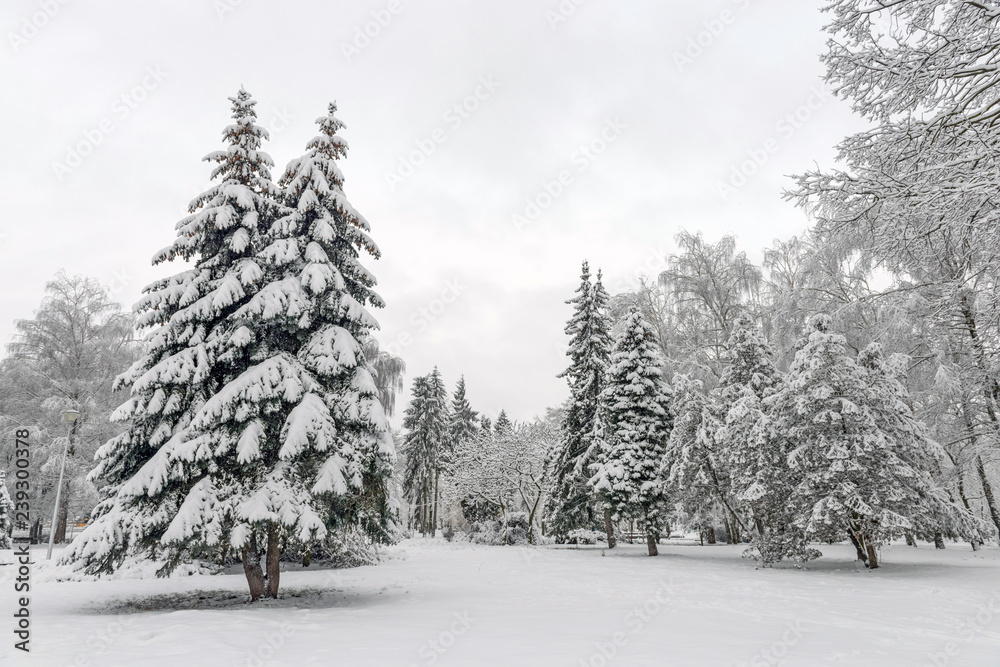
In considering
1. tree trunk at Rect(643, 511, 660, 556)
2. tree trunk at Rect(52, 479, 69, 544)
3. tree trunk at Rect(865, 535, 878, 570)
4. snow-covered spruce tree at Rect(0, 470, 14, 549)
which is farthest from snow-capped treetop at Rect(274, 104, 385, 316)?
tree trunk at Rect(52, 479, 69, 544)

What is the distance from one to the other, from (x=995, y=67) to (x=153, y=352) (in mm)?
13308

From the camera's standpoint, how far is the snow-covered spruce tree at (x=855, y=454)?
15.4 meters

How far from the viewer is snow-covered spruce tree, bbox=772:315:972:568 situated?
15.4 metres

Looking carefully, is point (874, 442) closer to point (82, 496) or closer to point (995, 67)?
point (995, 67)

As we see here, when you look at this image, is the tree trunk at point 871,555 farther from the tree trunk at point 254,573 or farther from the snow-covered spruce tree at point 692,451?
the tree trunk at point 254,573

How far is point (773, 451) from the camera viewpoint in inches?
709

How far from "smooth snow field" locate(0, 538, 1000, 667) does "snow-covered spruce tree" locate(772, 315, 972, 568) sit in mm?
1377

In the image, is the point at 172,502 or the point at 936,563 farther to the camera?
the point at 936,563

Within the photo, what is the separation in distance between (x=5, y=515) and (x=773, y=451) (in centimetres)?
2843

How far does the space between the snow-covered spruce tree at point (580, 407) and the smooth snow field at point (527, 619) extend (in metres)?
10.9

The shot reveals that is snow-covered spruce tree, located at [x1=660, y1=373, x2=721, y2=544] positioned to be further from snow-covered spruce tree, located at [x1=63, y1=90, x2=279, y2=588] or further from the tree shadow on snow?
snow-covered spruce tree, located at [x1=63, y1=90, x2=279, y2=588]

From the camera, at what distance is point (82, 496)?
2438 cm

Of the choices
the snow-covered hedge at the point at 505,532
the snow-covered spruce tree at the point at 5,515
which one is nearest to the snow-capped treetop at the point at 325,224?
the snow-covered spruce tree at the point at 5,515

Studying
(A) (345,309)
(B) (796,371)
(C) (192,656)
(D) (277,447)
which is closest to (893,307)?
(B) (796,371)
